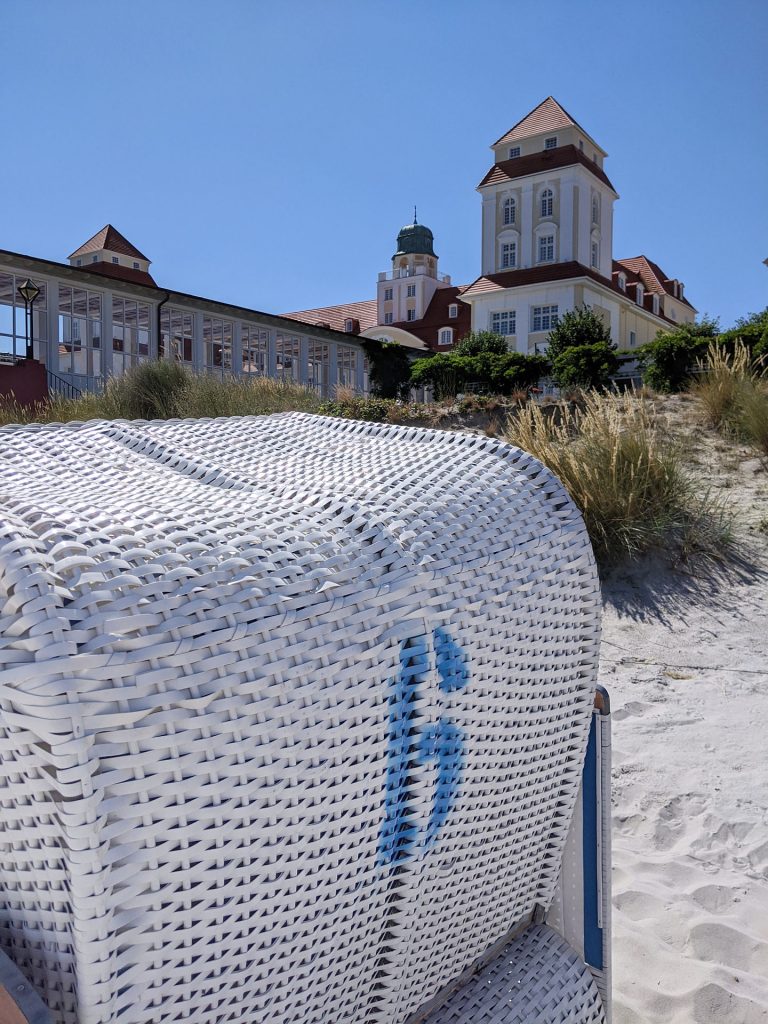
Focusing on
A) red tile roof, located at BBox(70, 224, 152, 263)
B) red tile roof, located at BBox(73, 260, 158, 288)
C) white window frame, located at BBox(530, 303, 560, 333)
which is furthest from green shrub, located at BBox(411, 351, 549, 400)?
red tile roof, located at BBox(70, 224, 152, 263)

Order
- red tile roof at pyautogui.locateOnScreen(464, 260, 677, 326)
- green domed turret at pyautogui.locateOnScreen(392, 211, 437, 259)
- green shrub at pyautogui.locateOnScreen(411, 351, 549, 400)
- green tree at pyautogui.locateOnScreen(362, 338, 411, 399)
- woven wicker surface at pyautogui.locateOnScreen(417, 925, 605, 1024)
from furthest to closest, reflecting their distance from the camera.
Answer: green domed turret at pyautogui.locateOnScreen(392, 211, 437, 259)
red tile roof at pyautogui.locateOnScreen(464, 260, 677, 326)
green tree at pyautogui.locateOnScreen(362, 338, 411, 399)
green shrub at pyautogui.locateOnScreen(411, 351, 549, 400)
woven wicker surface at pyautogui.locateOnScreen(417, 925, 605, 1024)

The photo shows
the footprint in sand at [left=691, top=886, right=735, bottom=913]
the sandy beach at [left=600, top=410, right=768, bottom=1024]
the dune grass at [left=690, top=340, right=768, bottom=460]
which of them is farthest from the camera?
the dune grass at [left=690, top=340, right=768, bottom=460]

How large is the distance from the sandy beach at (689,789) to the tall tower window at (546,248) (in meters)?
26.7

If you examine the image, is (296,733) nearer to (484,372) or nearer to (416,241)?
(484,372)

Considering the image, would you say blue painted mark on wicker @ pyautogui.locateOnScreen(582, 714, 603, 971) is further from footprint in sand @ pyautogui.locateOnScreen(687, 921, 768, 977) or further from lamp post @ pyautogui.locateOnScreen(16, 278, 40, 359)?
lamp post @ pyautogui.locateOnScreen(16, 278, 40, 359)

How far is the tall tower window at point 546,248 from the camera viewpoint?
1177 inches

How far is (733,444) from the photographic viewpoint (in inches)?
297

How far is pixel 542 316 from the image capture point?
29.4 meters

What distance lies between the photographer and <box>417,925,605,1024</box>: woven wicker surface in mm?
1112

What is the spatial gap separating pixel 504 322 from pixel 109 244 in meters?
19.1

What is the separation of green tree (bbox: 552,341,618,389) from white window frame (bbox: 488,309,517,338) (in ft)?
48.1

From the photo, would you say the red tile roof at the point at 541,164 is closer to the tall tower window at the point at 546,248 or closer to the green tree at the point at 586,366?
the tall tower window at the point at 546,248

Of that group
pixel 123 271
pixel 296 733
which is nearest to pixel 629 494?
pixel 296 733

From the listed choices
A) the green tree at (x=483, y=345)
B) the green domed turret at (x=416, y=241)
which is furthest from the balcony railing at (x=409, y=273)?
the green tree at (x=483, y=345)
